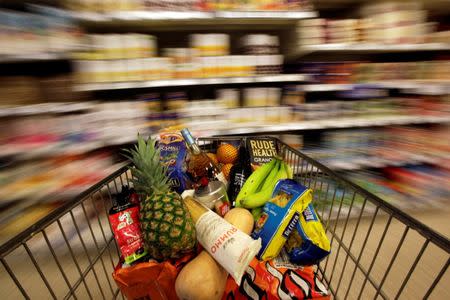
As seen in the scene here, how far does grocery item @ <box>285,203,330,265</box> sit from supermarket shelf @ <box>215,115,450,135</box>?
656 millimetres

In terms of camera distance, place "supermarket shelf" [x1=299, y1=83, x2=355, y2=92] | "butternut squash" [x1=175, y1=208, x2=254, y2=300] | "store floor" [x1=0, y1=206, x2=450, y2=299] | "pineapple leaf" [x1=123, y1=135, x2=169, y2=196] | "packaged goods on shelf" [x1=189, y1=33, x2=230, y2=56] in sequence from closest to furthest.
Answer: "butternut squash" [x1=175, y1=208, x2=254, y2=300], "pineapple leaf" [x1=123, y1=135, x2=169, y2=196], "store floor" [x1=0, y1=206, x2=450, y2=299], "packaged goods on shelf" [x1=189, y1=33, x2=230, y2=56], "supermarket shelf" [x1=299, y1=83, x2=355, y2=92]

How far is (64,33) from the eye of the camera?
100 centimetres

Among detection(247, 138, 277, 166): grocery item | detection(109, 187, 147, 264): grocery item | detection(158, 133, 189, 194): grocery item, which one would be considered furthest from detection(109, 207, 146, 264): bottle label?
detection(247, 138, 277, 166): grocery item

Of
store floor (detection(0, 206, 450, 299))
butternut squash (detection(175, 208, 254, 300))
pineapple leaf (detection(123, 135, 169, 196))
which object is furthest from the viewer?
store floor (detection(0, 206, 450, 299))

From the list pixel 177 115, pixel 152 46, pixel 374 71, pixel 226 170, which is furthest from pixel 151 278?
pixel 374 71

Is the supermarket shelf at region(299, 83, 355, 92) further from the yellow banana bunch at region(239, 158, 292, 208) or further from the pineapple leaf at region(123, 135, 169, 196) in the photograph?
the pineapple leaf at region(123, 135, 169, 196)

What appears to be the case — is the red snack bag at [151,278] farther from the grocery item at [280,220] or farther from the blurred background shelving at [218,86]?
the blurred background shelving at [218,86]

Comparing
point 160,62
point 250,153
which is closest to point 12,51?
point 160,62

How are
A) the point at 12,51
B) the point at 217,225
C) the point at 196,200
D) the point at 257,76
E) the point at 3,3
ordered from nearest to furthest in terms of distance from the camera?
the point at 217,225 → the point at 196,200 → the point at 12,51 → the point at 3,3 → the point at 257,76

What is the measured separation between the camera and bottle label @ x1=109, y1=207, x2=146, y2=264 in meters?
0.65

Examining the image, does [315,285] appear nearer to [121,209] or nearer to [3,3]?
[121,209]

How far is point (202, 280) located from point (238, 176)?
0.49 metres

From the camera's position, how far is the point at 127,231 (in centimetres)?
66

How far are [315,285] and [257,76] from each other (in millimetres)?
983
